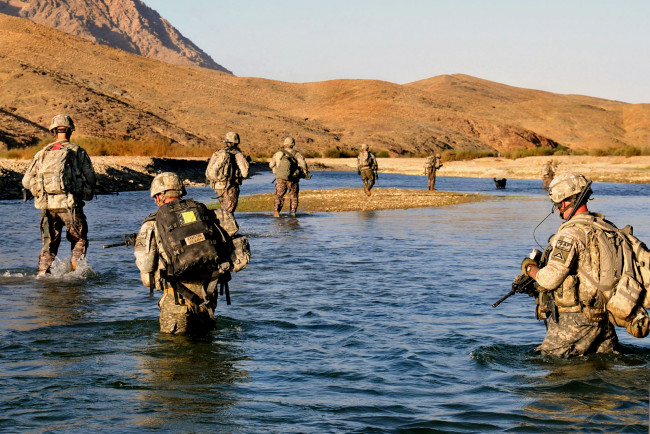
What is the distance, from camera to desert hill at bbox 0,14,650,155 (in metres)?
90.3

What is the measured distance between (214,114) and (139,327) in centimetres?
10742

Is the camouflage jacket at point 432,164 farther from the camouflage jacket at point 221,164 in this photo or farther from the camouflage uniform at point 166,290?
the camouflage uniform at point 166,290

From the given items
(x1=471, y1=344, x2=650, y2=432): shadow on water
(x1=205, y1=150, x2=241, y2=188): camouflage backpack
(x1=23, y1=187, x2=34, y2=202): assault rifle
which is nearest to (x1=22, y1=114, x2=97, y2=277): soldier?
(x1=23, y1=187, x2=34, y2=202): assault rifle

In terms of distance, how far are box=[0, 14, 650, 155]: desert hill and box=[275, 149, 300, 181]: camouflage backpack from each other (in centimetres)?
5582

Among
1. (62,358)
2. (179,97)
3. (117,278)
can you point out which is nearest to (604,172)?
(117,278)

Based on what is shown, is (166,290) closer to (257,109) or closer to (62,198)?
(62,198)

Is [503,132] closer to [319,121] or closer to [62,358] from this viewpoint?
[319,121]

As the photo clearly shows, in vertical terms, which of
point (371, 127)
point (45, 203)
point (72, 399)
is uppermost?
point (371, 127)

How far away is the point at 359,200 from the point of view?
27.6 m

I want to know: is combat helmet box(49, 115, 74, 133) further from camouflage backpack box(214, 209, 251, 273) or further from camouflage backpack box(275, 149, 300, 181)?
camouflage backpack box(275, 149, 300, 181)

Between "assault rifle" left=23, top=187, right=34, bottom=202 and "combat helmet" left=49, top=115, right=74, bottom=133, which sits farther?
"assault rifle" left=23, top=187, right=34, bottom=202

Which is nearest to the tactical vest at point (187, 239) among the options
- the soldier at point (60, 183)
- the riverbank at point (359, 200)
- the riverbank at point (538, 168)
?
the soldier at point (60, 183)

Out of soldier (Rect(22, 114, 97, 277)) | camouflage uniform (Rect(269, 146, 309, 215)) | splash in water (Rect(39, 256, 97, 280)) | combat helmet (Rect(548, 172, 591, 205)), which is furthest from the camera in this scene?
camouflage uniform (Rect(269, 146, 309, 215))

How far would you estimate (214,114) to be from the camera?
11406 centimetres
